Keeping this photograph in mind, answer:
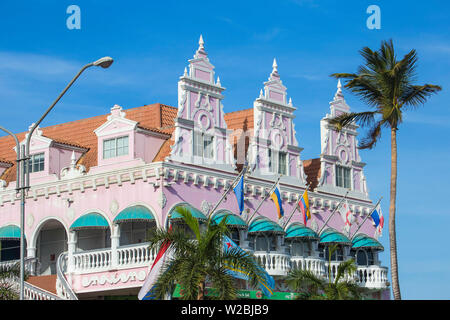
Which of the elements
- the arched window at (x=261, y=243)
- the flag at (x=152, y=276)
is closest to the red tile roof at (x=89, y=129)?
the arched window at (x=261, y=243)

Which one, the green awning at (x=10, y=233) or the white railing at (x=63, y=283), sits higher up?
the green awning at (x=10, y=233)

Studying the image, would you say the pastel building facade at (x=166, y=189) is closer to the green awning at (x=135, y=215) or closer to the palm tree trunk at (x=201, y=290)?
the green awning at (x=135, y=215)

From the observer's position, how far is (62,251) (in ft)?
152

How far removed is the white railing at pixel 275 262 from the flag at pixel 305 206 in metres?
3.15

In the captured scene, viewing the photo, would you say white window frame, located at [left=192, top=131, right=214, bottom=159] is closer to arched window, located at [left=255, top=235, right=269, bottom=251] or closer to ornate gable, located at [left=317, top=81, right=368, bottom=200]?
arched window, located at [left=255, top=235, right=269, bottom=251]

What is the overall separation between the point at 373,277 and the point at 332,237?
10.4 feet

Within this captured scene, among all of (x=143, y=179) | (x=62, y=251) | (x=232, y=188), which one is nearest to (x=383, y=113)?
(x=232, y=188)

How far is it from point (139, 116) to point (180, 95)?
4.78 meters

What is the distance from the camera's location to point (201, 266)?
29047mm

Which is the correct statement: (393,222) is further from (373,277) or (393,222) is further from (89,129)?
(89,129)

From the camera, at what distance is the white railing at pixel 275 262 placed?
140 feet

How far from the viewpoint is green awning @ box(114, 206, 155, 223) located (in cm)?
4000

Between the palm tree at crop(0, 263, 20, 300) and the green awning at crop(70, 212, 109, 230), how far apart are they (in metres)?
3.39

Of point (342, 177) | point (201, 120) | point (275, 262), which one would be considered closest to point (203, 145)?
point (201, 120)
